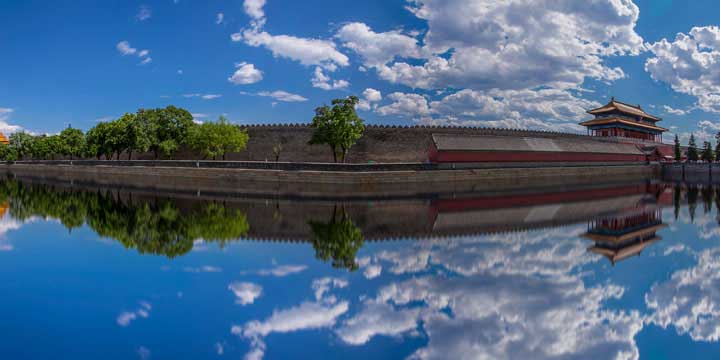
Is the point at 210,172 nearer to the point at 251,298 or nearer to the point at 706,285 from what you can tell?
the point at 251,298

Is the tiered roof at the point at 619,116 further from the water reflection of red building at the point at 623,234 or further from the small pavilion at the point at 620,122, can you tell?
the water reflection of red building at the point at 623,234

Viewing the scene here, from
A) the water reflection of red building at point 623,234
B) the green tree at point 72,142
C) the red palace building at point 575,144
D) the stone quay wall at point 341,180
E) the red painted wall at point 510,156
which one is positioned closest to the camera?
the water reflection of red building at point 623,234

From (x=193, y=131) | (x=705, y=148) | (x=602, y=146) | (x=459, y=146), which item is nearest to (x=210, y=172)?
(x=193, y=131)

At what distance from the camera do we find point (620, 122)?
63.2 m

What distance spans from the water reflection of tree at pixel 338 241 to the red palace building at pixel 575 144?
24.7 meters

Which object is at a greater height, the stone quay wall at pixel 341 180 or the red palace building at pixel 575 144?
the red palace building at pixel 575 144

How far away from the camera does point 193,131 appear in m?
47.8

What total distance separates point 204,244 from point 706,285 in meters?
11.8

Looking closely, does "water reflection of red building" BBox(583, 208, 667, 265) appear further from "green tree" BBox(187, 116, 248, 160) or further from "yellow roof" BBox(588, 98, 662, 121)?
"yellow roof" BBox(588, 98, 662, 121)

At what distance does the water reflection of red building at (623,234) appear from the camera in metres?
11.8

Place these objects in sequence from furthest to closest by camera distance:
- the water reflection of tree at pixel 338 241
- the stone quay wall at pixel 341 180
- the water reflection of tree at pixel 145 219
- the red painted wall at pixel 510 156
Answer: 1. the red painted wall at pixel 510 156
2. the stone quay wall at pixel 341 180
3. the water reflection of tree at pixel 145 219
4. the water reflection of tree at pixel 338 241

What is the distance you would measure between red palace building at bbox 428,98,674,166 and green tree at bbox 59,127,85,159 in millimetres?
53503

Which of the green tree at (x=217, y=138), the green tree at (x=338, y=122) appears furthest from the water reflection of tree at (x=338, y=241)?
the green tree at (x=217, y=138)

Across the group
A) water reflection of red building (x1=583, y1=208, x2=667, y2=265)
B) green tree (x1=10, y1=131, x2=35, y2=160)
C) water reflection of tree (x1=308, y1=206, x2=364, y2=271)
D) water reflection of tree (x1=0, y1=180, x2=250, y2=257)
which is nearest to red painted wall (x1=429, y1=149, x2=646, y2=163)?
water reflection of red building (x1=583, y1=208, x2=667, y2=265)
